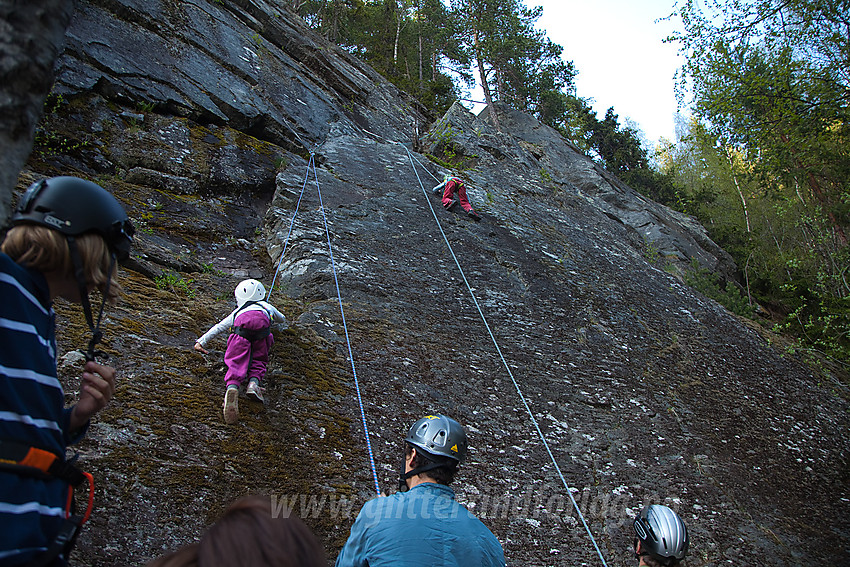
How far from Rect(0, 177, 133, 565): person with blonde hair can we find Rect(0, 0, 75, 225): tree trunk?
372mm

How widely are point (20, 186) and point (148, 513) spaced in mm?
4692

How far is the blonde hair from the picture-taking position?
1841mm

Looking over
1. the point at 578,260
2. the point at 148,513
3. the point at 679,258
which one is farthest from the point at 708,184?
the point at 148,513

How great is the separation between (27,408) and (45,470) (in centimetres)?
21

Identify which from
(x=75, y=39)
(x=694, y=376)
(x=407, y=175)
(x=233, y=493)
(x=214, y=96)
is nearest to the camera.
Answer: (x=233, y=493)

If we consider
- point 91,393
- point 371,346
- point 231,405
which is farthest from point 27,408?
point 371,346

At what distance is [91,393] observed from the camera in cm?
208

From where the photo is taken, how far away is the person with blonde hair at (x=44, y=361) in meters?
1.54

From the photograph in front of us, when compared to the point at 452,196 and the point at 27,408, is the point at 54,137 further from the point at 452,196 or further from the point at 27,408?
the point at 27,408

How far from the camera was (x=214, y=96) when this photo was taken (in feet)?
34.3

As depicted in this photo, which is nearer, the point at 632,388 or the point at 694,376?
the point at 632,388

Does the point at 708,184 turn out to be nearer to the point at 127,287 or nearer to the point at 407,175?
the point at 407,175

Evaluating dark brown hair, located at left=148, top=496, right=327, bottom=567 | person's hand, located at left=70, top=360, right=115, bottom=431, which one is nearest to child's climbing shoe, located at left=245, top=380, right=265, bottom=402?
person's hand, located at left=70, top=360, right=115, bottom=431

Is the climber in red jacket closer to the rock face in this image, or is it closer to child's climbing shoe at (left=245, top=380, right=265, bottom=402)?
the rock face
